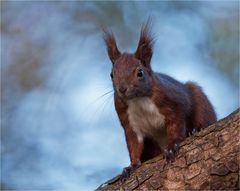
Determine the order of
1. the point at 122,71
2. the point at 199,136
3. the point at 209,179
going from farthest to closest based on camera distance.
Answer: the point at 122,71 → the point at 199,136 → the point at 209,179

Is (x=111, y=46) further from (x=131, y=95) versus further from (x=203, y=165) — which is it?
(x=203, y=165)

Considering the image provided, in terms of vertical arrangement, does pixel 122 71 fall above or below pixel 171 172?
above

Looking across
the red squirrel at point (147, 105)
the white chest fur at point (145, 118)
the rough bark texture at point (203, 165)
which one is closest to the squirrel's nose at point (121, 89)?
the red squirrel at point (147, 105)

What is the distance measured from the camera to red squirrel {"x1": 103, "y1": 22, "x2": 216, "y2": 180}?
14.1ft

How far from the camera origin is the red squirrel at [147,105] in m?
4.30

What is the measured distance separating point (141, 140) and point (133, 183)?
970 mm

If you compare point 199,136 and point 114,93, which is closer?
point 199,136

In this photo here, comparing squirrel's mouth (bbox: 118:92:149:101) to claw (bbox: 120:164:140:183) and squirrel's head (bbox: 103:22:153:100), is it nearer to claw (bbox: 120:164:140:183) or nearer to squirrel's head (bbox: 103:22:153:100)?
squirrel's head (bbox: 103:22:153:100)

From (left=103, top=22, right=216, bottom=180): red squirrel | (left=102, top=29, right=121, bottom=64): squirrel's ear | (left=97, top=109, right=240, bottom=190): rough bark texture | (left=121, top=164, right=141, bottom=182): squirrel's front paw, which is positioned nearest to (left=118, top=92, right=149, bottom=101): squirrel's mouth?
(left=103, top=22, right=216, bottom=180): red squirrel

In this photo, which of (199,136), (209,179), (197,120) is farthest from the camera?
(197,120)

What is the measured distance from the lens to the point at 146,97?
4.44 m

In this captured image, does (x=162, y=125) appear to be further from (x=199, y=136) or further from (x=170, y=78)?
(x=199, y=136)

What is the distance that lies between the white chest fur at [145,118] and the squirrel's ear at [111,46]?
17.8 inches

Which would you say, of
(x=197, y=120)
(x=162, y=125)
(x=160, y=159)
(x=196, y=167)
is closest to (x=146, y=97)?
(x=162, y=125)
